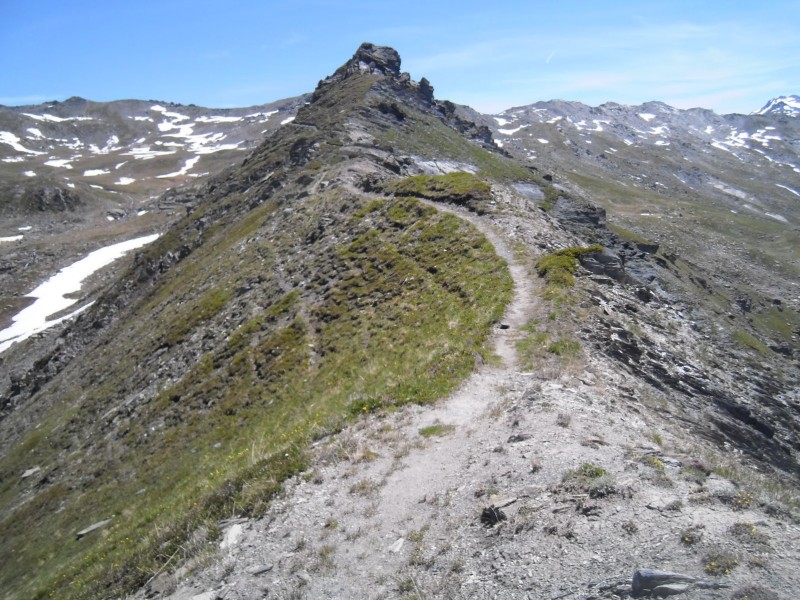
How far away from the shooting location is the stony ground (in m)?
8.58

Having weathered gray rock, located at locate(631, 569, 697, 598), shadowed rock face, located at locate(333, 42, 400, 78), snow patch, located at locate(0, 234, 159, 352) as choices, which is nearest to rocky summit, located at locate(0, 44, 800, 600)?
weathered gray rock, located at locate(631, 569, 697, 598)

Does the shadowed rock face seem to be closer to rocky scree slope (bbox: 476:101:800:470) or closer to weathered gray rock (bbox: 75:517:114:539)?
rocky scree slope (bbox: 476:101:800:470)

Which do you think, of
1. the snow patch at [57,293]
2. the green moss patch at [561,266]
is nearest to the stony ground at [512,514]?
the green moss patch at [561,266]

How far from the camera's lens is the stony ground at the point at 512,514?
338 inches

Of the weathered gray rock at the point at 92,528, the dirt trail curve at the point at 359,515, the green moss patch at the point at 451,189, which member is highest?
the green moss patch at the point at 451,189

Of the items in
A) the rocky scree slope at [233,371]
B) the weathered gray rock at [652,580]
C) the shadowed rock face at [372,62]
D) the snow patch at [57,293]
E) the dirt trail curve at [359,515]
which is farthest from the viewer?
the shadowed rock face at [372,62]

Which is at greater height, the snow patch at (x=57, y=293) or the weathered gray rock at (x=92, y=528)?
the weathered gray rock at (x=92, y=528)

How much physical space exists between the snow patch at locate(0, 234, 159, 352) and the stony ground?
79905 mm

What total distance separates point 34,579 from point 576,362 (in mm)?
23586

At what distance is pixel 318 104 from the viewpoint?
330 ft

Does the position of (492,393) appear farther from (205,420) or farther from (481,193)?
(481,193)

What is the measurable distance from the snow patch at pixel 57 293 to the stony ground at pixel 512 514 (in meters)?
79.9

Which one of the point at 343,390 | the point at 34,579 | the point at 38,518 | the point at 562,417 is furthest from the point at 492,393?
the point at 38,518

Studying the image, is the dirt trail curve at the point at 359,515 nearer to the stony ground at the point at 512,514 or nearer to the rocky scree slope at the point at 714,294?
the stony ground at the point at 512,514
